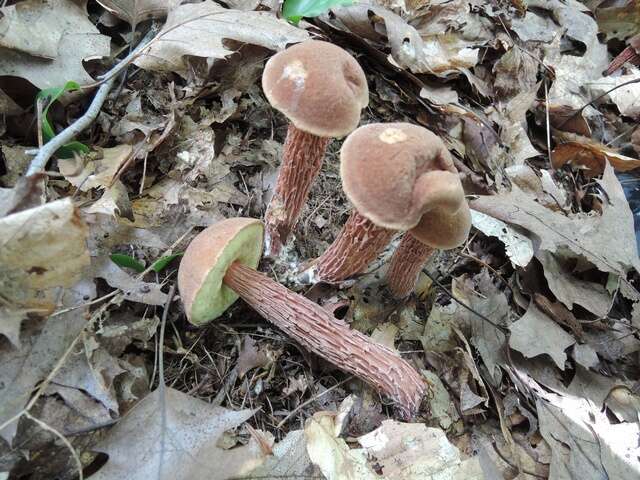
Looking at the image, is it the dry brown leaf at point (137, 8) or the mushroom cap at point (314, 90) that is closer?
the mushroom cap at point (314, 90)

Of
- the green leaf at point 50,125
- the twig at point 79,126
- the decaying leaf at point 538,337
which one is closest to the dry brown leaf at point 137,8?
the twig at point 79,126

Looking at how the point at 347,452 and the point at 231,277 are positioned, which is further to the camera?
the point at 231,277

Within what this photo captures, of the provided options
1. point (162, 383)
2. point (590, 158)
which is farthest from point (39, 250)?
point (590, 158)

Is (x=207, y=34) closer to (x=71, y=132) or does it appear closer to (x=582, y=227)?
(x=71, y=132)

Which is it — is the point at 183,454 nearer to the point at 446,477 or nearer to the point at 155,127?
the point at 446,477

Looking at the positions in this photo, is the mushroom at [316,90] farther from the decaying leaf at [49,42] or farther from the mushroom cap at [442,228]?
the decaying leaf at [49,42]

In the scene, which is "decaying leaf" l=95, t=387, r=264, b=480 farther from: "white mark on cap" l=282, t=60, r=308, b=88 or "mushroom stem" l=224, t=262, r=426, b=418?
"white mark on cap" l=282, t=60, r=308, b=88

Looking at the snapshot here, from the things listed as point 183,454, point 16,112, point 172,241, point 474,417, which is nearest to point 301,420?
point 183,454
